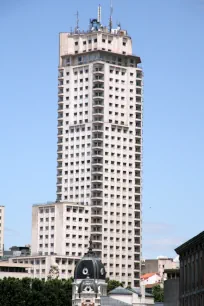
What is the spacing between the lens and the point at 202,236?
104688 millimetres

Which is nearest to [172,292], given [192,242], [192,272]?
[192,272]

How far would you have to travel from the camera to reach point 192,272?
379ft

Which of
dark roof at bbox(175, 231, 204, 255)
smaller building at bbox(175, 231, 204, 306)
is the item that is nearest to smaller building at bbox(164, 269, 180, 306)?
smaller building at bbox(175, 231, 204, 306)

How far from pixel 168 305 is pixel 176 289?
10.9 m

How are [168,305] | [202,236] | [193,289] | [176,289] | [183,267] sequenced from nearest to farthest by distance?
[202,236], [193,289], [183,267], [176,289], [168,305]

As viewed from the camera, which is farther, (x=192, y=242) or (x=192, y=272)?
(x=192, y=272)

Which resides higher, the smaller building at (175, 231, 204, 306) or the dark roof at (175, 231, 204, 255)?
the dark roof at (175, 231, 204, 255)

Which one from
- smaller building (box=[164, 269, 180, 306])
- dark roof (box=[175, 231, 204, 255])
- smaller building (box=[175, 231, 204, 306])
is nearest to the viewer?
dark roof (box=[175, 231, 204, 255])

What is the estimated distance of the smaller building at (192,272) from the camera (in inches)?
4222

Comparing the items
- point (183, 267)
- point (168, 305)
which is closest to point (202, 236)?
point (183, 267)

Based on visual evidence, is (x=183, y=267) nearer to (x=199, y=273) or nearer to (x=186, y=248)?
(x=186, y=248)

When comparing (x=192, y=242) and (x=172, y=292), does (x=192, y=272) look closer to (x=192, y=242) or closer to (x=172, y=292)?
(x=192, y=242)

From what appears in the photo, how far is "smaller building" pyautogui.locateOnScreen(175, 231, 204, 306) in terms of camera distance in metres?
107

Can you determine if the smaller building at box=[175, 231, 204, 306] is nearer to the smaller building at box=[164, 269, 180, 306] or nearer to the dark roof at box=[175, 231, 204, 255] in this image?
the dark roof at box=[175, 231, 204, 255]
